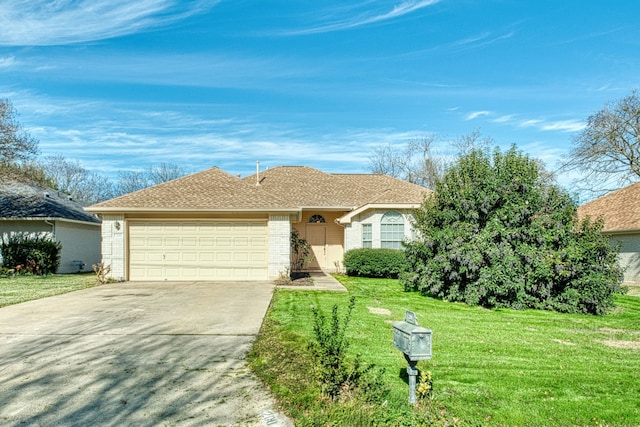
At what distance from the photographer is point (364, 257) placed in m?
17.4

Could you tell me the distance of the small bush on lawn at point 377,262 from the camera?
17250 millimetres

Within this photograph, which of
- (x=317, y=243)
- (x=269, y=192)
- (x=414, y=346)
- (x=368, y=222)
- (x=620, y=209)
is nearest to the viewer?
(x=414, y=346)

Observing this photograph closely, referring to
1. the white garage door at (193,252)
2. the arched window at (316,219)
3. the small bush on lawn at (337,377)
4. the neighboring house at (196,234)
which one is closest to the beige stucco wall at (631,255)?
the arched window at (316,219)

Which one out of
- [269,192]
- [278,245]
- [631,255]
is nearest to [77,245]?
[269,192]

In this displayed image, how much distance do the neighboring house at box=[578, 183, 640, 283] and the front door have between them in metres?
10.9

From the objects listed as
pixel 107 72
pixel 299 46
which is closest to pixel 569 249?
pixel 299 46

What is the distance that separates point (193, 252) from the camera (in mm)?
15352

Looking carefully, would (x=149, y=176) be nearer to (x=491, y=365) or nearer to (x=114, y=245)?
(x=114, y=245)

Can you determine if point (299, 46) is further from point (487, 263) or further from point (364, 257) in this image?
point (487, 263)

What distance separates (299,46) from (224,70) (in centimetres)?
338

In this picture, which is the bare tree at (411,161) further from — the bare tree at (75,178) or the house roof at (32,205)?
the bare tree at (75,178)

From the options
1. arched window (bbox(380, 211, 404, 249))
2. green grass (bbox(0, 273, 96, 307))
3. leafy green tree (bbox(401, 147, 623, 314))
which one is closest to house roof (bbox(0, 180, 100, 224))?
green grass (bbox(0, 273, 96, 307))

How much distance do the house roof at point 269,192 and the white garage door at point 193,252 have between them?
751 mm

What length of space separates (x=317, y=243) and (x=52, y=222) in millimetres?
11962
